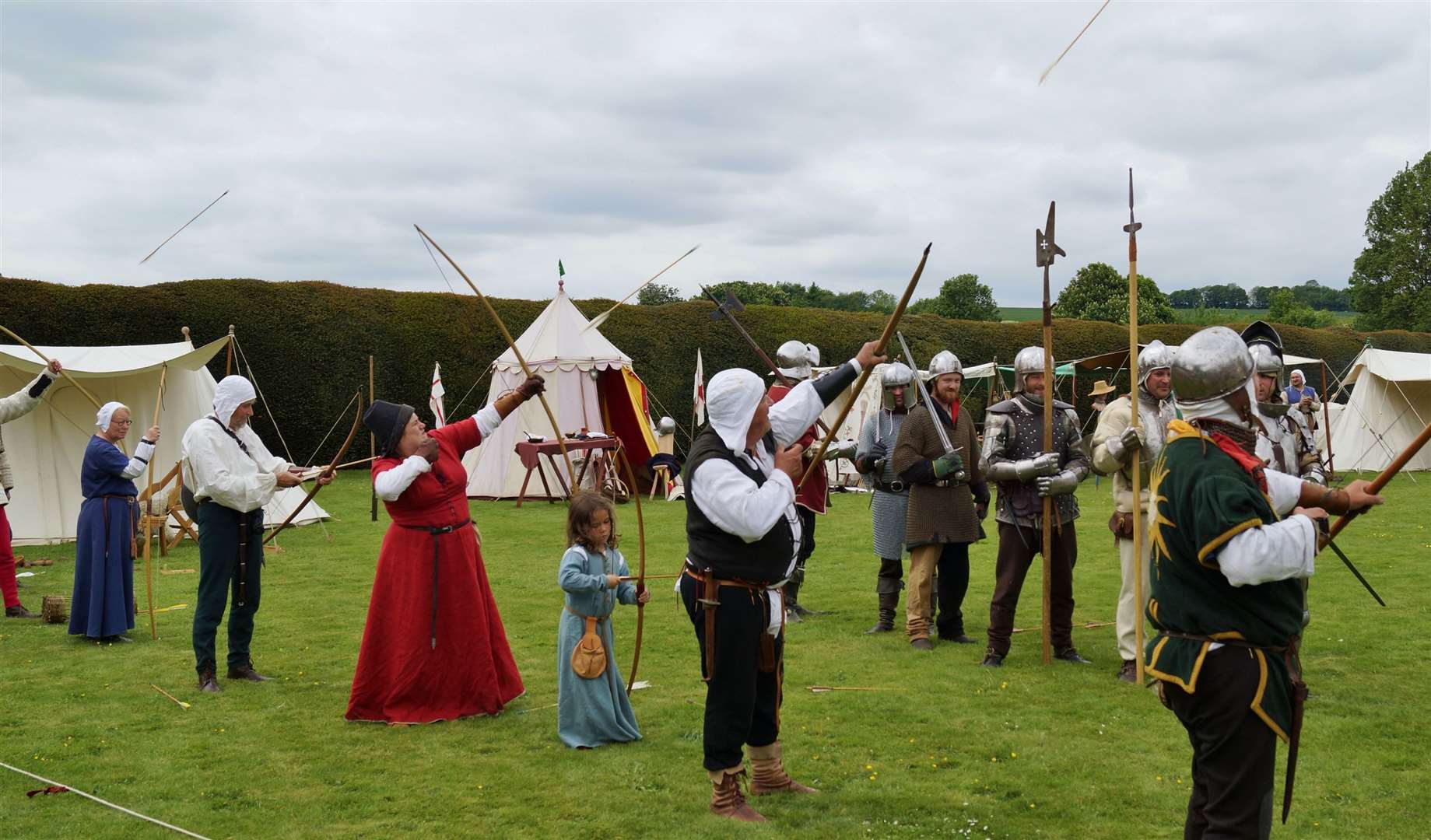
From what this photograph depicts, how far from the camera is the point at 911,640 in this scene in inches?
259

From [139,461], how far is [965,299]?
37797 millimetres

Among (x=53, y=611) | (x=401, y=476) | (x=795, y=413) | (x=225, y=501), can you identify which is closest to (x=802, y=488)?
(x=401, y=476)

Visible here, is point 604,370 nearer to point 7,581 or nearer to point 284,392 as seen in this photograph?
point 284,392

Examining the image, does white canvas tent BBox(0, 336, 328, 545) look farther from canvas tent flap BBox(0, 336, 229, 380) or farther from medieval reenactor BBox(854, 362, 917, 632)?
medieval reenactor BBox(854, 362, 917, 632)

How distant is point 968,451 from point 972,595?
2.05 m

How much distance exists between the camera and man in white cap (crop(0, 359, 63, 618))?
6.84 m

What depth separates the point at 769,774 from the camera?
4117mm

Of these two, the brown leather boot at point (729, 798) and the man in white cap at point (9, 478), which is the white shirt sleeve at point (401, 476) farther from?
the man in white cap at point (9, 478)

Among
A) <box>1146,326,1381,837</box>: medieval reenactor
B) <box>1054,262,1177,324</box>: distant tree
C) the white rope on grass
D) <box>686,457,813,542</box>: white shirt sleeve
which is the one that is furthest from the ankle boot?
<box>1054,262,1177,324</box>: distant tree

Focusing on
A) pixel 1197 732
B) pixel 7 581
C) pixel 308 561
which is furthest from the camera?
pixel 308 561

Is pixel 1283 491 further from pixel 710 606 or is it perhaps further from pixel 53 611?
pixel 53 611

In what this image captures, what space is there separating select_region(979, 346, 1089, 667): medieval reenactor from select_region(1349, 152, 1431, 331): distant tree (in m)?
38.6

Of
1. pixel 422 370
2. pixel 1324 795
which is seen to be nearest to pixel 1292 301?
pixel 422 370

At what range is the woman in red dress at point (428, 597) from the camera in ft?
16.7
